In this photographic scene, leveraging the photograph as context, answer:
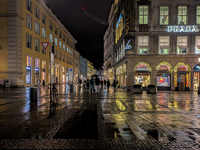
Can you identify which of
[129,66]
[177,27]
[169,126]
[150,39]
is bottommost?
[169,126]

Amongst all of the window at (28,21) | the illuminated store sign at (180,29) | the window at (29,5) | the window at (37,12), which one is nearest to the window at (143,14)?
the illuminated store sign at (180,29)

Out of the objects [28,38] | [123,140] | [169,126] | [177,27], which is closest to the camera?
[123,140]

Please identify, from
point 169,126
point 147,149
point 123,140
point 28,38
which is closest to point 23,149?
point 123,140

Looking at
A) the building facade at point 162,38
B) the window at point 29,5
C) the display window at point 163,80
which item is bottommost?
the display window at point 163,80

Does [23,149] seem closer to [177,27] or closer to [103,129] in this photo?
[103,129]

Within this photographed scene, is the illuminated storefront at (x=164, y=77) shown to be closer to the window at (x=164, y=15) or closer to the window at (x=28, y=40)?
the window at (x=164, y=15)

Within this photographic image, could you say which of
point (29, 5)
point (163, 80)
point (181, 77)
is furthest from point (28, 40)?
point (181, 77)

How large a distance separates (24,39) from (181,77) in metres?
29.0

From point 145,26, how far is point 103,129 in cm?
2396

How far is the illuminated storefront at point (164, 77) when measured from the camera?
27.0m

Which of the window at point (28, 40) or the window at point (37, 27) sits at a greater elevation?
the window at point (37, 27)

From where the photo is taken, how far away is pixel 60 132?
542 centimetres

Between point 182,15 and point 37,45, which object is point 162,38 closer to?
point 182,15

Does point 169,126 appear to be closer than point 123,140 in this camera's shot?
No
